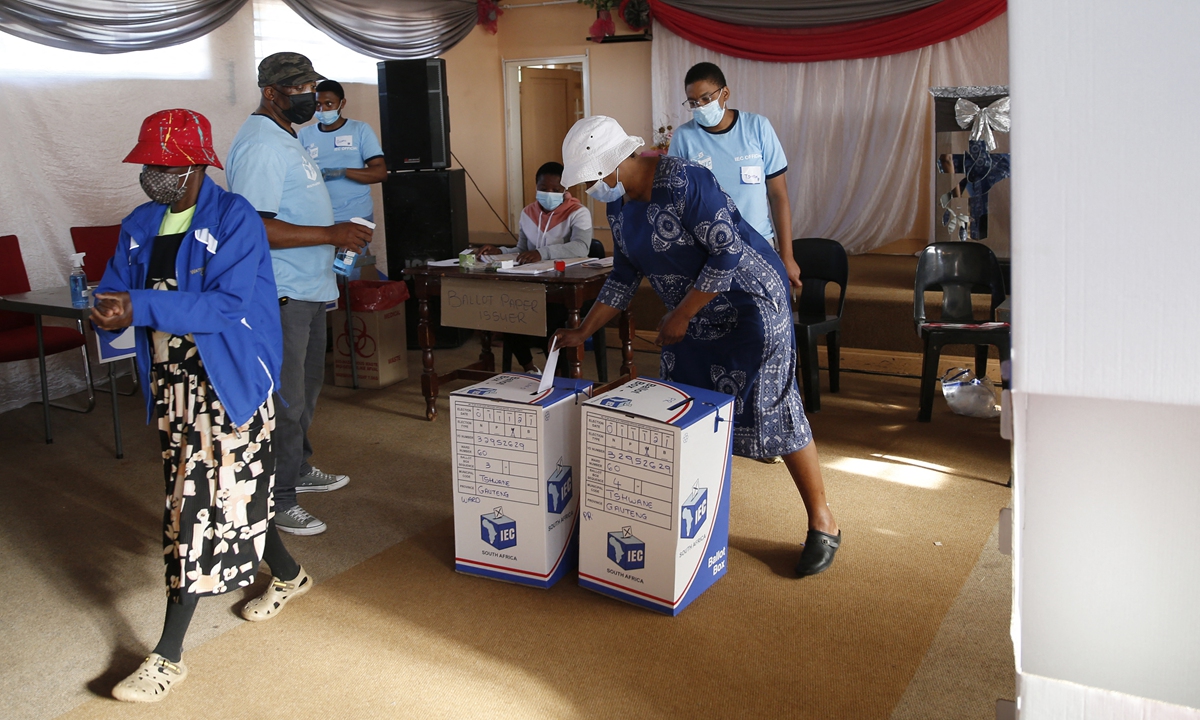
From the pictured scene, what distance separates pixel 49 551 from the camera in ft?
10.1

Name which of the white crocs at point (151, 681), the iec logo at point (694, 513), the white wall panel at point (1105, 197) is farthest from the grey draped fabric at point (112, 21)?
the white wall panel at point (1105, 197)

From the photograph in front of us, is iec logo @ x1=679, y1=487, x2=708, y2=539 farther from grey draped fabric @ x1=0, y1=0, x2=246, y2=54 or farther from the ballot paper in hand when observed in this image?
grey draped fabric @ x1=0, y1=0, x2=246, y2=54

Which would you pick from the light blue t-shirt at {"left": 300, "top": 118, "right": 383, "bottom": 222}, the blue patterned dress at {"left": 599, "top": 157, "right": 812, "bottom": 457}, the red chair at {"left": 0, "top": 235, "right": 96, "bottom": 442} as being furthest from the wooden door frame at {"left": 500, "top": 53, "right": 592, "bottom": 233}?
the blue patterned dress at {"left": 599, "top": 157, "right": 812, "bottom": 457}

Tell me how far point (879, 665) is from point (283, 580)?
1.64 m

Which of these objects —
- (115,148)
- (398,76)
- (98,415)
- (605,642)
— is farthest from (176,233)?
(398,76)

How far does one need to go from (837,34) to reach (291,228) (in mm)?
5401

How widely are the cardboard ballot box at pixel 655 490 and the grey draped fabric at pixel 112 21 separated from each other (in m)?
4.06

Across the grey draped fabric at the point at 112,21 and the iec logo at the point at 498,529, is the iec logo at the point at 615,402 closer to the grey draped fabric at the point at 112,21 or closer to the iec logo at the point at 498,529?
the iec logo at the point at 498,529

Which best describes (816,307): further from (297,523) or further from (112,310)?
(112,310)

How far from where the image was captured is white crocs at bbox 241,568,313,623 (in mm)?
2576

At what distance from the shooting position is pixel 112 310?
1.93m

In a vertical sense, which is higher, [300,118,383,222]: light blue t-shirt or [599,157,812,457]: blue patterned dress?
[300,118,383,222]: light blue t-shirt

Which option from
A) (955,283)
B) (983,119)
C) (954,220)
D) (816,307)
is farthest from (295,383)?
(983,119)

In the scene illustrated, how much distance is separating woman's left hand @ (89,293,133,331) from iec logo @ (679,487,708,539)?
1392mm
